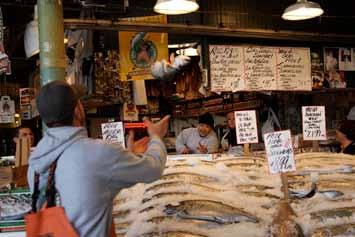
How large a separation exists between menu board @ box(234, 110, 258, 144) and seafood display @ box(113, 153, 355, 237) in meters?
0.65

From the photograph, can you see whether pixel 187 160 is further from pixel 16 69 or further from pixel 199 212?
pixel 16 69

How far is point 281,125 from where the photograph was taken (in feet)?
31.6

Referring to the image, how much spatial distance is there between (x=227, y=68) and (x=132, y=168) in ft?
17.6

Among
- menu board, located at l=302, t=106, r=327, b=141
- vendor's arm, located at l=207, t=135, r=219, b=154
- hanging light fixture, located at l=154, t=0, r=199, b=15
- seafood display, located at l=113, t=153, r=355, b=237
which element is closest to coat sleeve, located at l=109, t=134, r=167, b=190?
seafood display, located at l=113, t=153, r=355, b=237

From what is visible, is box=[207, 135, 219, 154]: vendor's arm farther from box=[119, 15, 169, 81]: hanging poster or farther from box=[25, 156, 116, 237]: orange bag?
box=[25, 156, 116, 237]: orange bag

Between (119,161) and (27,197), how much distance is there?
3.76 ft

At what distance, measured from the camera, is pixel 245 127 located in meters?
4.82

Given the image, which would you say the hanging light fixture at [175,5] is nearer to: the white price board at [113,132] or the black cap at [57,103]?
the white price board at [113,132]

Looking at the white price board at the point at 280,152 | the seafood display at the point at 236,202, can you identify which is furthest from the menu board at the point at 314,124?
the white price board at the point at 280,152

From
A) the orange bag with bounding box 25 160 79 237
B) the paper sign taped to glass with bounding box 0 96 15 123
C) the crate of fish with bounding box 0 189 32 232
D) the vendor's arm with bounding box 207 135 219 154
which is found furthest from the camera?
the paper sign taped to glass with bounding box 0 96 15 123

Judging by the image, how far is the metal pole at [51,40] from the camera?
15.2 feet

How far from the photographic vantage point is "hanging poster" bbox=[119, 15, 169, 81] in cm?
721

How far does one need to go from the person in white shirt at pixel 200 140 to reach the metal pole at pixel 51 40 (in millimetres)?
3199

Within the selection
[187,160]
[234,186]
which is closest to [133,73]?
[187,160]
